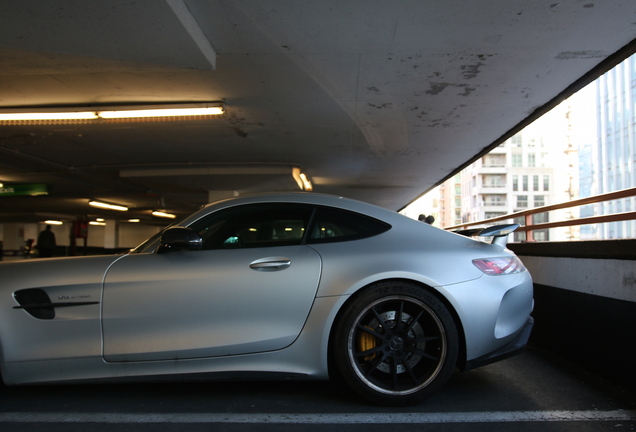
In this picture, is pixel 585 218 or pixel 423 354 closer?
pixel 423 354

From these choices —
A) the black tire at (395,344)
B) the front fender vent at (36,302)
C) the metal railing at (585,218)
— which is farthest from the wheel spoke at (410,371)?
the front fender vent at (36,302)

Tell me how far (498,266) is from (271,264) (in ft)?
4.95

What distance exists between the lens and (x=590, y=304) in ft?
12.5

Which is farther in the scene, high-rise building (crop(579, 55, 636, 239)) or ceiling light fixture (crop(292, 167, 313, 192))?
high-rise building (crop(579, 55, 636, 239))

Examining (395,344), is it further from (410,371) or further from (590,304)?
(590,304)

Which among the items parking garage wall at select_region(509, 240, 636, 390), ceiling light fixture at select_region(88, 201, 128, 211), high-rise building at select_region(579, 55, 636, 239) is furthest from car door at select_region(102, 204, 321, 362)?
high-rise building at select_region(579, 55, 636, 239)

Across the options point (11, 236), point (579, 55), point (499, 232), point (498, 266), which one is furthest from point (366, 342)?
point (11, 236)

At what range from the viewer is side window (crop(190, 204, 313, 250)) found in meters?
3.23

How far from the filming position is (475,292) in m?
3.00

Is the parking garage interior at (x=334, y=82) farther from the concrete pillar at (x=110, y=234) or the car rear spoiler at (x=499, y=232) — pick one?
the concrete pillar at (x=110, y=234)

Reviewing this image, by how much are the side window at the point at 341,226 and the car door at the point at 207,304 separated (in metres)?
0.19

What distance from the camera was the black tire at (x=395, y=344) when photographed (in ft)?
9.61

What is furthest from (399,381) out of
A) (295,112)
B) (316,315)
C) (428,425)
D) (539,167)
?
(539,167)

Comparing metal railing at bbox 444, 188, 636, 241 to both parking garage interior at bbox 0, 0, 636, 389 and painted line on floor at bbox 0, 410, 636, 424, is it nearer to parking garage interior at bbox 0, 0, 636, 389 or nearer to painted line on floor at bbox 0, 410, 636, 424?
parking garage interior at bbox 0, 0, 636, 389
